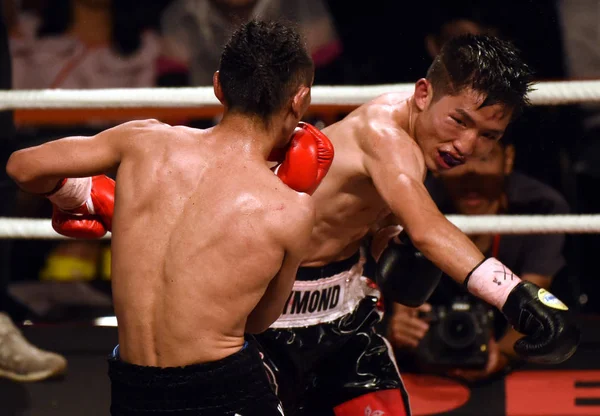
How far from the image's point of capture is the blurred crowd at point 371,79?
3.03 metres

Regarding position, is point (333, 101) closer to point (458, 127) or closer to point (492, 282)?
point (458, 127)

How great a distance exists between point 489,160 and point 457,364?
2.13ft

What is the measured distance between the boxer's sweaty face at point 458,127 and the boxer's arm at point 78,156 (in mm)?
636

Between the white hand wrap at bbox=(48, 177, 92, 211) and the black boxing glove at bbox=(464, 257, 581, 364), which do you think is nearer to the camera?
the black boxing glove at bbox=(464, 257, 581, 364)

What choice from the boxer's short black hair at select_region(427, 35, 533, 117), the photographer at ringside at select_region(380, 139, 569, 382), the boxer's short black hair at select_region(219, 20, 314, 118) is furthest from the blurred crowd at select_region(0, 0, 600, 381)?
the boxer's short black hair at select_region(219, 20, 314, 118)

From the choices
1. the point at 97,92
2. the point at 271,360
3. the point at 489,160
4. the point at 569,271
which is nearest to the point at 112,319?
the point at 97,92

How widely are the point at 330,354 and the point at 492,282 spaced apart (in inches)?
25.0

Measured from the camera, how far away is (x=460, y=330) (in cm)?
271

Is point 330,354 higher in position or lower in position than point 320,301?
lower

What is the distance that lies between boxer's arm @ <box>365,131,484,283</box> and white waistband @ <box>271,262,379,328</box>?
339mm

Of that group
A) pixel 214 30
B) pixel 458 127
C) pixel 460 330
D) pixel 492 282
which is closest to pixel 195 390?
pixel 492 282

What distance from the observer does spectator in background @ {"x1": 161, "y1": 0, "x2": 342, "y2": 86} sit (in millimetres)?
3379

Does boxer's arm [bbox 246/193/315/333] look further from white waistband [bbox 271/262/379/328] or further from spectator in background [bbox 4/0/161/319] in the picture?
spectator in background [bbox 4/0/161/319]

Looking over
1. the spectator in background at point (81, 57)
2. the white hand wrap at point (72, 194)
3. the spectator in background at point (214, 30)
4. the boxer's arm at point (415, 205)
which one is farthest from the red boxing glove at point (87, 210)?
the spectator in background at point (81, 57)
